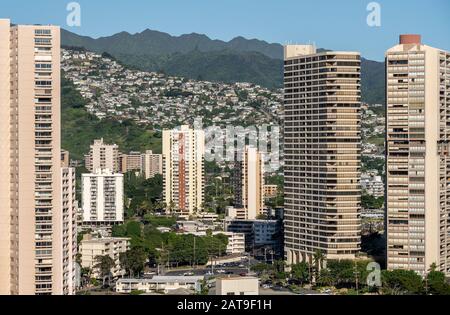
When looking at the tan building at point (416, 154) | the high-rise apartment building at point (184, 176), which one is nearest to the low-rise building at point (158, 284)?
the tan building at point (416, 154)

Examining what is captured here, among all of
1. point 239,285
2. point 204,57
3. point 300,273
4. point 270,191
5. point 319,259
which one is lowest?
point 300,273

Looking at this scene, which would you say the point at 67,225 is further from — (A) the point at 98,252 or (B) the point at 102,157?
(B) the point at 102,157

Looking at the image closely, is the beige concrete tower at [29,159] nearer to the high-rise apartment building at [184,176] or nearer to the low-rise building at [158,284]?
the low-rise building at [158,284]

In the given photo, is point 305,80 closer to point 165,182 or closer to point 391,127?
point 391,127

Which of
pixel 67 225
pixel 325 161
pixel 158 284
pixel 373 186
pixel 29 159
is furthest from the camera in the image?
pixel 373 186

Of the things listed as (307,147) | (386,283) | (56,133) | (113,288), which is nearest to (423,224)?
(386,283)

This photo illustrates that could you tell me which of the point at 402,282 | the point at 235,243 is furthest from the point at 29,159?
the point at 235,243

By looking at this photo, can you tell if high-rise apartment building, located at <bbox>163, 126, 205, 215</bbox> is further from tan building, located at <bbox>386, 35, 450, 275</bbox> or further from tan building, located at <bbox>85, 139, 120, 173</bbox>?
tan building, located at <bbox>386, 35, 450, 275</bbox>
